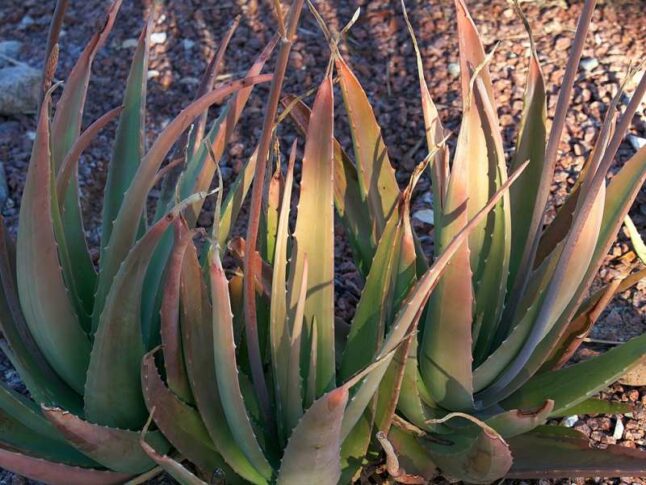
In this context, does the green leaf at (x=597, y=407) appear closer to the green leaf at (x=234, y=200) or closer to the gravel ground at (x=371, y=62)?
the gravel ground at (x=371, y=62)

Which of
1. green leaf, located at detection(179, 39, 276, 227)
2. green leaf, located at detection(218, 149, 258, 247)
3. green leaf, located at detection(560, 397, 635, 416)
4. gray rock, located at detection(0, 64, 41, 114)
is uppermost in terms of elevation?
gray rock, located at detection(0, 64, 41, 114)

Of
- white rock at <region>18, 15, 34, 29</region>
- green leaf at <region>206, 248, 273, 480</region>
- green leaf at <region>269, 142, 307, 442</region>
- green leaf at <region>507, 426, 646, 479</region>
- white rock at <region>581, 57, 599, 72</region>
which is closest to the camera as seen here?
green leaf at <region>206, 248, 273, 480</region>

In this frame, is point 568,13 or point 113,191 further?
point 568,13

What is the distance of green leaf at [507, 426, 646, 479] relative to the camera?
1.27 meters

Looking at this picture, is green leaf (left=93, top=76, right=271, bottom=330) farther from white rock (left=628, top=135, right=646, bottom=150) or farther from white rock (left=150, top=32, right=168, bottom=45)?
white rock (left=150, top=32, right=168, bottom=45)

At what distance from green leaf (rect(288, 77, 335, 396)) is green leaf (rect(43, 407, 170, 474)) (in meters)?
0.28

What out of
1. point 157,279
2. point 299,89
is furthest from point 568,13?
point 157,279

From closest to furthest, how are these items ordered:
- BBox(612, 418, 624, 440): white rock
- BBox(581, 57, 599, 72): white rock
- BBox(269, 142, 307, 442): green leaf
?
1. BBox(269, 142, 307, 442): green leaf
2. BBox(612, 418, 624, 440): white rock
3. BBox(581, 57, 599, 72): white rock

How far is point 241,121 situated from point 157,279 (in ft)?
3.31

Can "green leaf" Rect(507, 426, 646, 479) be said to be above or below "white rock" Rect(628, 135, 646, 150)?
below

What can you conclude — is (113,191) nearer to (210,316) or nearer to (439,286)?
(210,316)

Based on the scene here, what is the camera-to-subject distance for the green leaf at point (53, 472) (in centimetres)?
117

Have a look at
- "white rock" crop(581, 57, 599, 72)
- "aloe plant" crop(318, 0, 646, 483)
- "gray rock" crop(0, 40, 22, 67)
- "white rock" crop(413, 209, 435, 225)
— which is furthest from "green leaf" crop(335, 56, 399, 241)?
"gray rock" crop(0, 40, 22, 67)

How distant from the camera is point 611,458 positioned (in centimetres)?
128
